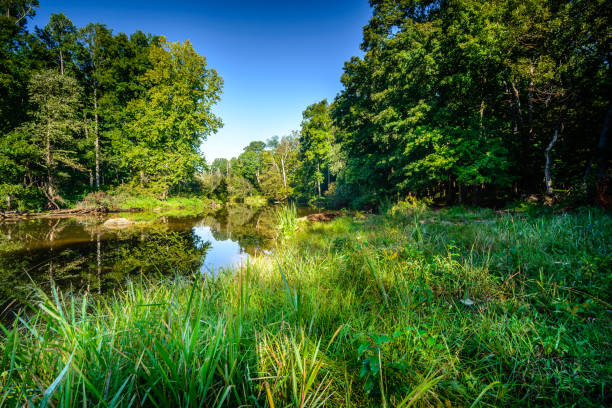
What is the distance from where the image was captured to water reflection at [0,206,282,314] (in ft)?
13.4

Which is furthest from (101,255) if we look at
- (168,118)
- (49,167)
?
(168,118)

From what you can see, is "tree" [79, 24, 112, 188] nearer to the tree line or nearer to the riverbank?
the riverbank

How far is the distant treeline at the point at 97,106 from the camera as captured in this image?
46.3 feet

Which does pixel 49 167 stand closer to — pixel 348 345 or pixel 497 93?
pixel 348 345

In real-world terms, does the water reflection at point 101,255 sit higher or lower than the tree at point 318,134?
lower

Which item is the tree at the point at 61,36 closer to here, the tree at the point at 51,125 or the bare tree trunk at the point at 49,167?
the tree at the point at 51,125

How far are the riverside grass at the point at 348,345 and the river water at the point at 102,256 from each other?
125cm

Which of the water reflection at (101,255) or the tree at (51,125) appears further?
the tree at (51,125)

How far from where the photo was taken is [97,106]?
65.3 feet

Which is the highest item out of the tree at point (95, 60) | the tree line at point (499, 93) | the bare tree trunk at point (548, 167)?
the tree at point (95, 60)

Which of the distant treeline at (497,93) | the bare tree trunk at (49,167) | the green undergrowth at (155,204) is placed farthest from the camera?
the green undergrowth at (155,204)

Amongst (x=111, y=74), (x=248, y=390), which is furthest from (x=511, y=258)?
(x=111, y=74)

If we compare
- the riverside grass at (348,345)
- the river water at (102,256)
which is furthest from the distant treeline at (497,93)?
the river water at (102,256)

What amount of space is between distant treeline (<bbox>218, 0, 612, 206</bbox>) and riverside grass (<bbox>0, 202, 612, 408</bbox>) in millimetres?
5630
